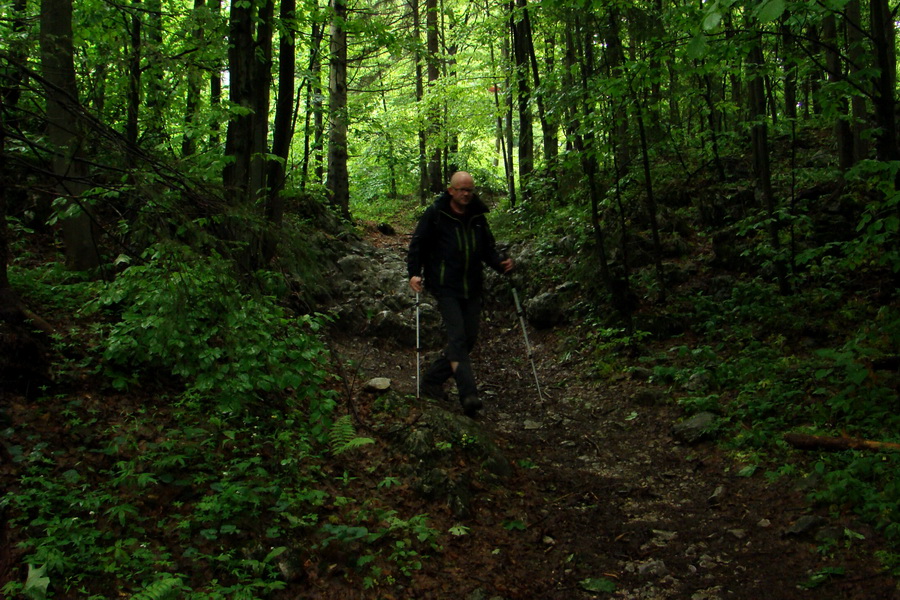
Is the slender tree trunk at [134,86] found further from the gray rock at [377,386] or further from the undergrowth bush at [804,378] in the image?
the undergrowth bush at [804,378]

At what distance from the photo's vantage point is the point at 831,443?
4730 mm

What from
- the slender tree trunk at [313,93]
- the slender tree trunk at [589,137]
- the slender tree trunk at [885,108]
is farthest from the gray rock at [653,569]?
the slender tree trunk at [313,93]

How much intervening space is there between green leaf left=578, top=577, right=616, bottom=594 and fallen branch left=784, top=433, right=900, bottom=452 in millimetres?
2409

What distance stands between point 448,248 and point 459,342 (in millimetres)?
1113

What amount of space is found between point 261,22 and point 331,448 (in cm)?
543

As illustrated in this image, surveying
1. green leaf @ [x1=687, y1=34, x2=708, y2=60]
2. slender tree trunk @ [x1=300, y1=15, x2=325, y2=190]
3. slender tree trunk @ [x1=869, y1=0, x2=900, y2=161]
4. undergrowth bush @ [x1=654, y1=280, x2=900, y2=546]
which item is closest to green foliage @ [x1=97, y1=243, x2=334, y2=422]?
green leaf @ [x1=687, y1=34, x2=708, y2=60]

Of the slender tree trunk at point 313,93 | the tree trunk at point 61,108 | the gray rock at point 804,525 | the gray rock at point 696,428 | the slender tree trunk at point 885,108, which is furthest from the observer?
the slender tree trunk at point 313,93

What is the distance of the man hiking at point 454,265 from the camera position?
6.49 m

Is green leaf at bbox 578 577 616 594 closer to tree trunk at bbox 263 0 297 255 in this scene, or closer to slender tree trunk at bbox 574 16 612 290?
slender tree trunk at bbox 574 16 612 290

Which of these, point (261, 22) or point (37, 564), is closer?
point (37, 564)

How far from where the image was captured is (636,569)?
3842mm

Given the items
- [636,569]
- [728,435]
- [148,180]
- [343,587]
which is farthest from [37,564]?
[728,435]

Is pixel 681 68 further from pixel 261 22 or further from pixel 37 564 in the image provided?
pixel 37 564

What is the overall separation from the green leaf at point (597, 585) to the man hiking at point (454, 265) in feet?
9.01
